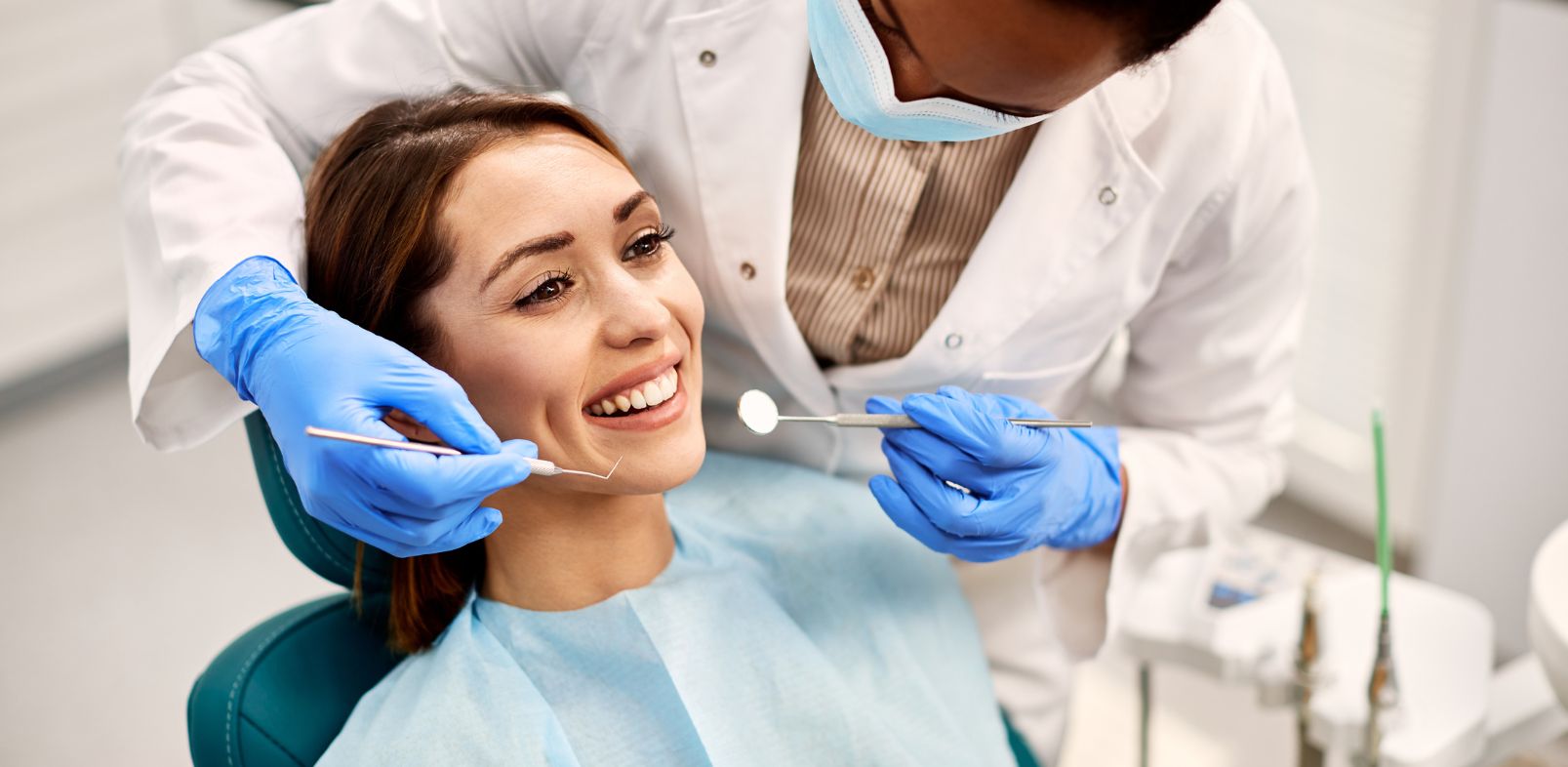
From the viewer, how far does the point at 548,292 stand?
53.5 inches

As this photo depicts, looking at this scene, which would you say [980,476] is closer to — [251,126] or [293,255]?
[293,255]

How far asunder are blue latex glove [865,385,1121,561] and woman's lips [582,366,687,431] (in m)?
0.23

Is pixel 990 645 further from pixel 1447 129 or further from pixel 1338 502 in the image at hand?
pixel 1338 502

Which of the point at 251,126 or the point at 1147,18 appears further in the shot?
the point at 251,126

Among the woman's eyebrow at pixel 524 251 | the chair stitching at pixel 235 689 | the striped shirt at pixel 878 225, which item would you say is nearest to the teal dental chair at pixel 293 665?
the chair stitching at pixel 235 689

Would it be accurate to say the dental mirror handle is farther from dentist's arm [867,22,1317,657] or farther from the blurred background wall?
the blurred background wall

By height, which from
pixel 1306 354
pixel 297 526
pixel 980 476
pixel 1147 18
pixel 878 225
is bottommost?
pixel 1306 354

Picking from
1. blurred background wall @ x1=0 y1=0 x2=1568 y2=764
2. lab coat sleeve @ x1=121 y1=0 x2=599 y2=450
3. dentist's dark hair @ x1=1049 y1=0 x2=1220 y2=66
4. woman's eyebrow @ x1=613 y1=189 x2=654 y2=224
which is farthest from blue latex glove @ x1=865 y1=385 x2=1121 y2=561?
blurred background wall @ x1=0 y1=0 x2=1568 y2=764

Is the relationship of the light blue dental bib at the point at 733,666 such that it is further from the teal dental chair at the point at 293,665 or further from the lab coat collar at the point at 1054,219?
the lab coat collar at the point at 1054,219

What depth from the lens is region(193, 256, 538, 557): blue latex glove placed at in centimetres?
113

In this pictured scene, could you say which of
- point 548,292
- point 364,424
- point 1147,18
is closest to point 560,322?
point 548,292

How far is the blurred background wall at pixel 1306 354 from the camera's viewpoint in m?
2.38

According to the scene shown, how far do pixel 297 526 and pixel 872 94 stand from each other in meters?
0.78

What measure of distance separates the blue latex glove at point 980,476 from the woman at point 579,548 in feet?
0.64
